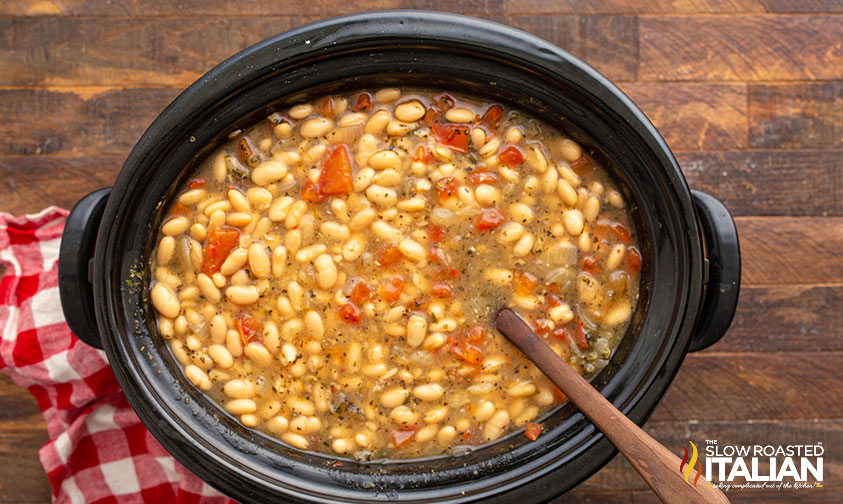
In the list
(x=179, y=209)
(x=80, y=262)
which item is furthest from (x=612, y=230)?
(x=80, y=262)

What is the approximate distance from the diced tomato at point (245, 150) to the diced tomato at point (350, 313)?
1.53 ft

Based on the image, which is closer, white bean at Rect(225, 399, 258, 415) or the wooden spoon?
the wooden spoon

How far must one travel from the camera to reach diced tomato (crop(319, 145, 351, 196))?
1691 millimetres

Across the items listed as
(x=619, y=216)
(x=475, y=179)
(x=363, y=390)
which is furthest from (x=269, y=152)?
(x=619, y=216)

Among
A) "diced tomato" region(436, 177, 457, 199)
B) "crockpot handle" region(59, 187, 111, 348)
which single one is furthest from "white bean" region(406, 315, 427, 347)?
"crockpot handle" region(59, 187, 111, 348)

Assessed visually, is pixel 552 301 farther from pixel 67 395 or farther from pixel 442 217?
pixel 67 395

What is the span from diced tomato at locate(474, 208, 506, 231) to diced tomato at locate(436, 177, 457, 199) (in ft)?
0.32

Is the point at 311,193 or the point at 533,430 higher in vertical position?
the point at 311,193

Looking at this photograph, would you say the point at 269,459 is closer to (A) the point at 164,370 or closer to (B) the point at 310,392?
(B) the point at 310,392

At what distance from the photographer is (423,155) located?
5.59 feet

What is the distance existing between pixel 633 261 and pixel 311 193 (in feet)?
2.92

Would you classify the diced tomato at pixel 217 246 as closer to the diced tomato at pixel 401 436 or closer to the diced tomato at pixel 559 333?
the diced tomato at pixel 401 436

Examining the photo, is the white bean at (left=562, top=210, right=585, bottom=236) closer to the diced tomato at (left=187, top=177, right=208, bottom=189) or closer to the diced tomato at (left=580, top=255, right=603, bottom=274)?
the diced tomato at (left=580, top=255, right=603, bottom=274)

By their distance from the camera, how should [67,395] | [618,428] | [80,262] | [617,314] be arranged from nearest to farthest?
[618,428], [80,262], [617,314], [67,395]
